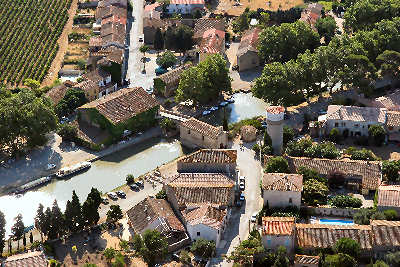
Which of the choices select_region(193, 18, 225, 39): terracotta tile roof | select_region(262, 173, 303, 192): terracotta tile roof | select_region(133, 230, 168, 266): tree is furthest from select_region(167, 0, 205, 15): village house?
select_region(133, 230, 168, 266): tree

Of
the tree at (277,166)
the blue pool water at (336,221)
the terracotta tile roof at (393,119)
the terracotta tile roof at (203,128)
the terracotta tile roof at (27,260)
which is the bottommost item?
the blue pool water at (336,221)

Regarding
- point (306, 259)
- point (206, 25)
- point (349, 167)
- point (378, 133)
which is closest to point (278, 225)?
point (306, 259)

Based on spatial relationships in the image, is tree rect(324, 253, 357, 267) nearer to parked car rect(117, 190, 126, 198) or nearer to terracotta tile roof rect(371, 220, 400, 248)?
terracotta tile roof rect(371, 220, 400, 248)

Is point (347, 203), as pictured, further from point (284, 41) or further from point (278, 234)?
point (284, 41)

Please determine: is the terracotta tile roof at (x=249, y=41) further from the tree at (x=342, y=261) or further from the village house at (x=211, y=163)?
the tree at (x=342, y=261)

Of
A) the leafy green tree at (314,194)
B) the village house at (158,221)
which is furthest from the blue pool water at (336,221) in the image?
the village house at (158,221)

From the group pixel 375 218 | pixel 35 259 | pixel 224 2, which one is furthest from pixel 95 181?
pixel 224 2
